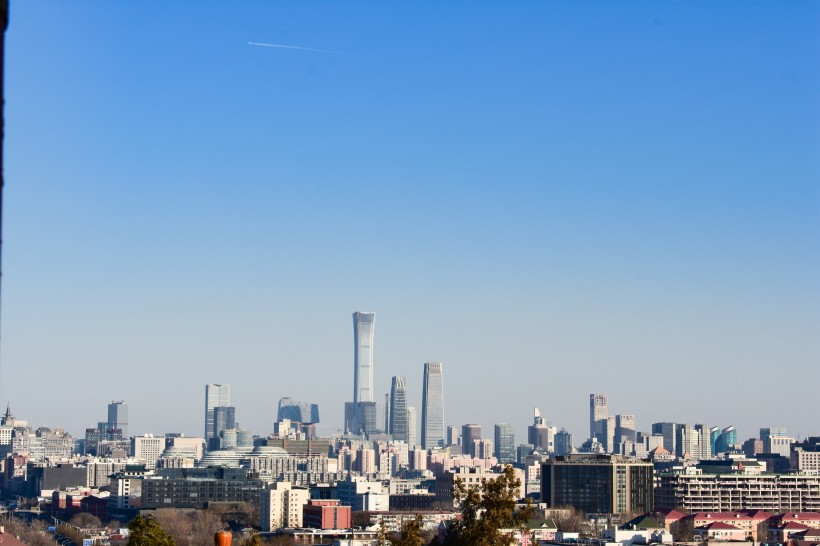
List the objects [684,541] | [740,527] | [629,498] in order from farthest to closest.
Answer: [629,498] → [740,527] → [684,541]

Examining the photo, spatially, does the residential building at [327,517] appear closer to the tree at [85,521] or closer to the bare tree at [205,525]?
the bare tree at [205,525]

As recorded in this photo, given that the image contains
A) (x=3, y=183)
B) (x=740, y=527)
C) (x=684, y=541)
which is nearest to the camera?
(x=3, y=183)

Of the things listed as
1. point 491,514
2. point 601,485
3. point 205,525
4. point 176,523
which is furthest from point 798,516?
point 491,514

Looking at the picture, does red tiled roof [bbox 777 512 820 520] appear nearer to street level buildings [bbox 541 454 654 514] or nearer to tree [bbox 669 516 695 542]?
tree [bbox 669 516 695 542]

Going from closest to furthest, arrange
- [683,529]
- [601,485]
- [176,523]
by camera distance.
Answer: [683,529]
[176,523]
[601,485]

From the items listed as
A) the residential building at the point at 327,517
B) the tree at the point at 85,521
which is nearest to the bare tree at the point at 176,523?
the tree at the point at 85,521

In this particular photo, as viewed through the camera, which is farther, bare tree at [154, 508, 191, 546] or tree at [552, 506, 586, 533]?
tree at [552, 506, 586, 533]

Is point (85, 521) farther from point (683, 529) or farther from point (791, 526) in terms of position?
point (791, 526)

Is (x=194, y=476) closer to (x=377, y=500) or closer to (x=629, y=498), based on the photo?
(x=377, y=500)

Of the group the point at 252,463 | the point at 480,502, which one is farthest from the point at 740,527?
the point at 252,463

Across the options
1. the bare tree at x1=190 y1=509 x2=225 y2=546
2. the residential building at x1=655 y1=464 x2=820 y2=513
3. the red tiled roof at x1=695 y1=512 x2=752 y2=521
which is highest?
the residential building at x1=655 y1=464 x2=820 y2=513

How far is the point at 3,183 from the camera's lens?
450 centimetres

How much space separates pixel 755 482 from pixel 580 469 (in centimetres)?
1149

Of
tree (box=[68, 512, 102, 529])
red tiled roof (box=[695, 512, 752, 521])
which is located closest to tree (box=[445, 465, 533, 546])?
red tiled roof (box=[695, 512, 752, 521])
